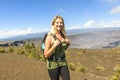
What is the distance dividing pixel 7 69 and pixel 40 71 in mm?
1803

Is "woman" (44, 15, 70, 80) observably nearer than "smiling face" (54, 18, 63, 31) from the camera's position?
Yes

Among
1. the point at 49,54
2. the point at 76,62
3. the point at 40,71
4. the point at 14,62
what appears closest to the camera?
the point at 49,54

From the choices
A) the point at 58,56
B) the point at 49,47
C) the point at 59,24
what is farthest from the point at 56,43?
the point at 59,24

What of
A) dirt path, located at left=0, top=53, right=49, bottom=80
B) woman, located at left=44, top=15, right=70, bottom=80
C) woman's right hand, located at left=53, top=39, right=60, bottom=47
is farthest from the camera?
dirt path, located at left=0, top=53, right=49, bottom=80

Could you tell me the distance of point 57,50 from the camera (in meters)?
6.43

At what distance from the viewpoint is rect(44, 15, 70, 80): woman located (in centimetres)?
636

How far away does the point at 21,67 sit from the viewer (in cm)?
1514

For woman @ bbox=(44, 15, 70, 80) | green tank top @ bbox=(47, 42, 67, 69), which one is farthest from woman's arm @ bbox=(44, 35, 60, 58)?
green tank top @ bbox=(47, 42, 67, 69)

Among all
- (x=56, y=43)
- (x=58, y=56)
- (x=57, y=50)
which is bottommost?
(x=58, y=56)

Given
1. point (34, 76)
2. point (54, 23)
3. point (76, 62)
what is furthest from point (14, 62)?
point (76, 62)

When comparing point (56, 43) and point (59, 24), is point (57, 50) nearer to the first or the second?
point (56, 43)

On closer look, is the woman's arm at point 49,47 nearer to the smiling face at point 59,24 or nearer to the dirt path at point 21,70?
the smiling face at point 59,24

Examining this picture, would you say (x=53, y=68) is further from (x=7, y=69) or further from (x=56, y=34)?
(x=7, y=69)

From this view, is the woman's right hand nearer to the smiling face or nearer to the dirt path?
the smiling face
